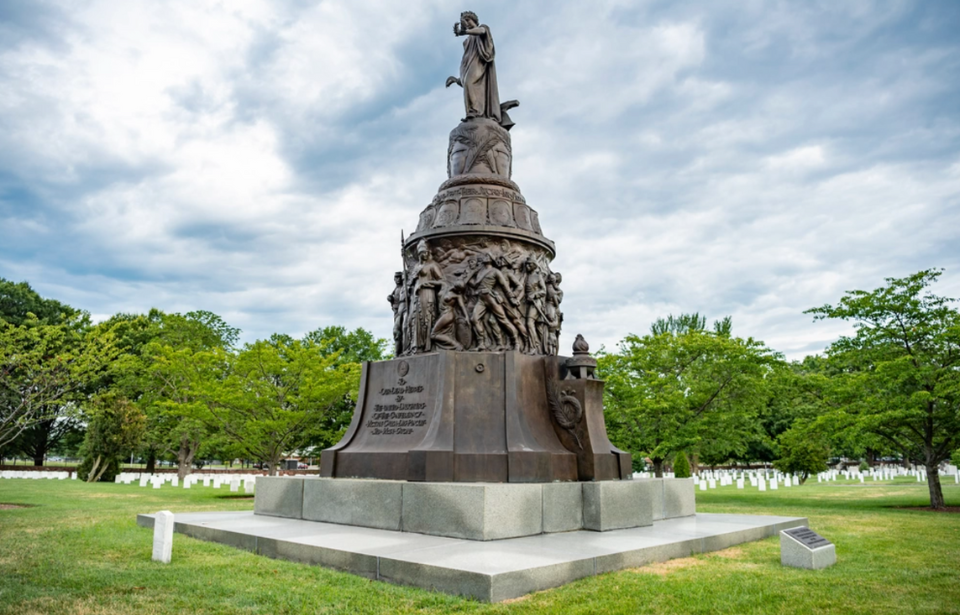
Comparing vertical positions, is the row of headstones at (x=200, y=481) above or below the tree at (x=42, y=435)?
below

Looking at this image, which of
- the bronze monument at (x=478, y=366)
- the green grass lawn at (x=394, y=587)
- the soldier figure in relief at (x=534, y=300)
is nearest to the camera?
the green grass lawn at (x=394, y=587)

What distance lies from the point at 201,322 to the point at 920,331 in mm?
40448

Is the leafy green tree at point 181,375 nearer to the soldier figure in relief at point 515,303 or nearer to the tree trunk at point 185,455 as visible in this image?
the tree trunk at point 185,455

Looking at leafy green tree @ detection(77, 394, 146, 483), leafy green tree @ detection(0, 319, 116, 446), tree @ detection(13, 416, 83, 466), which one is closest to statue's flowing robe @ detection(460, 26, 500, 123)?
leafy green tree @ detection(0, 319, 116, 446)

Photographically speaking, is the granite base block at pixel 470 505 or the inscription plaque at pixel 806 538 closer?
the inscription plaque at pixel 806 538

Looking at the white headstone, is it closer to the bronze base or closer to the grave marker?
the bronze base

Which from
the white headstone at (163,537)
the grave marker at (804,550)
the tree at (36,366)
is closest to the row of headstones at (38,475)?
the tree at (36,366)

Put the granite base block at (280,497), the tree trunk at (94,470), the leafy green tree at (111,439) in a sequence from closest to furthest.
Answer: the granite base block at (280,497) → the leafy green tree at (111,439) → the tree trunk at (94,470)

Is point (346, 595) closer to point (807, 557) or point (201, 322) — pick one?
point (807, 557)

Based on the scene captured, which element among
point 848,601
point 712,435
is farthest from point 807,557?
point 712,435

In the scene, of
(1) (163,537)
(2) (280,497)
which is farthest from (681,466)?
(1) (163,537)

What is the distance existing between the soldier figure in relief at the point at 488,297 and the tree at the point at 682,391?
1423cm

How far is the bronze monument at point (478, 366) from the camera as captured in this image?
1029cm

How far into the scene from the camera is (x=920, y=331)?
772 inches
